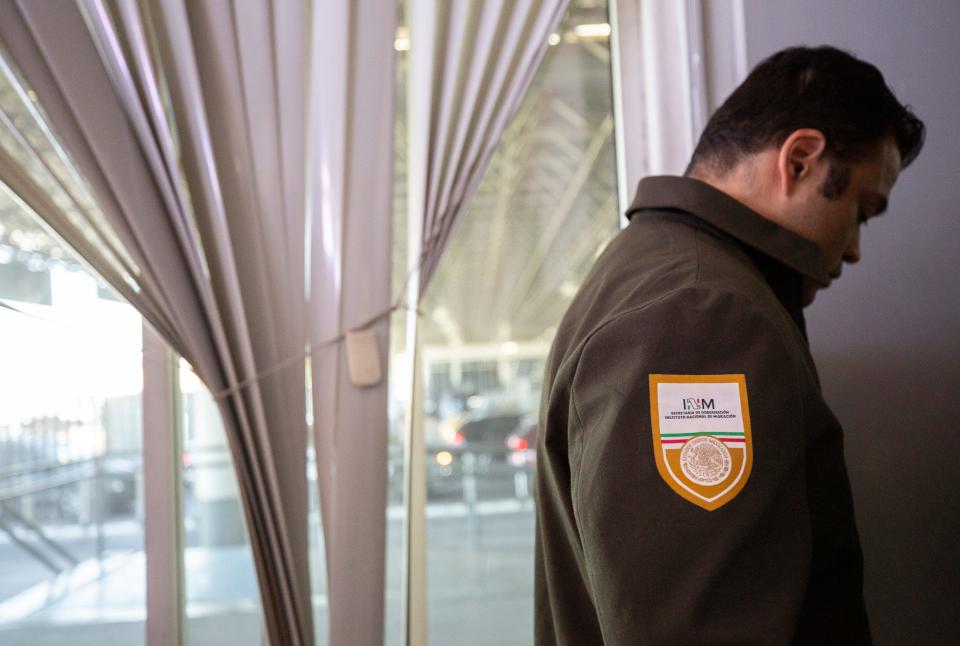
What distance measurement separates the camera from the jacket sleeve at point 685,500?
0.80m

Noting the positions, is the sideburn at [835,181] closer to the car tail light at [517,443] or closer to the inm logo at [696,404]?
the inm logo at [696,404]

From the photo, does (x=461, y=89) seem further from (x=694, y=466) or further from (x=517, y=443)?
(x=694, y=466)

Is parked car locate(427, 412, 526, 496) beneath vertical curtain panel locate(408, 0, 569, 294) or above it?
beneath

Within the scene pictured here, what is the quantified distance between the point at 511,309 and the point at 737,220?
0.90 metres

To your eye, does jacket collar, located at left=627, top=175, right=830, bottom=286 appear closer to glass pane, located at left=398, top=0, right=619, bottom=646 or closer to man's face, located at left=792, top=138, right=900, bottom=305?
man's face, located at left=792, top=138, right=900, bottom=305

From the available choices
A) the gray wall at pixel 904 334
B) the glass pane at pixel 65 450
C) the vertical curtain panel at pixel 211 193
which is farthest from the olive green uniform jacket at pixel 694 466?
the glass pane at pixel 65 450

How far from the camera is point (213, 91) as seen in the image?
5.24 feet

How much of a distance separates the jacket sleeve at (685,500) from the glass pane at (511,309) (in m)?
1.00

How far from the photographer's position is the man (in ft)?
2.69

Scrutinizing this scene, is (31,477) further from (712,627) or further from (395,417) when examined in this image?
(712,627)

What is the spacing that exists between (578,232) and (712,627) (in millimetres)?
1304

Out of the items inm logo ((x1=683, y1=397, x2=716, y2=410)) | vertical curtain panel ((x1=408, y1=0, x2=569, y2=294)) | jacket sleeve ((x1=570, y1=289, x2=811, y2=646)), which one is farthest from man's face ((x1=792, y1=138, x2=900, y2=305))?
vertical curtain panel ((x1=408, y1=0, x2=569, y2=294))

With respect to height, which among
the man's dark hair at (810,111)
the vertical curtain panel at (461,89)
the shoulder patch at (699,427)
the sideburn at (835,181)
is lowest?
the shoulder patch at (699,427)

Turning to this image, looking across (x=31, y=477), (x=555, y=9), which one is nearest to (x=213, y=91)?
(x=555, y=9)
